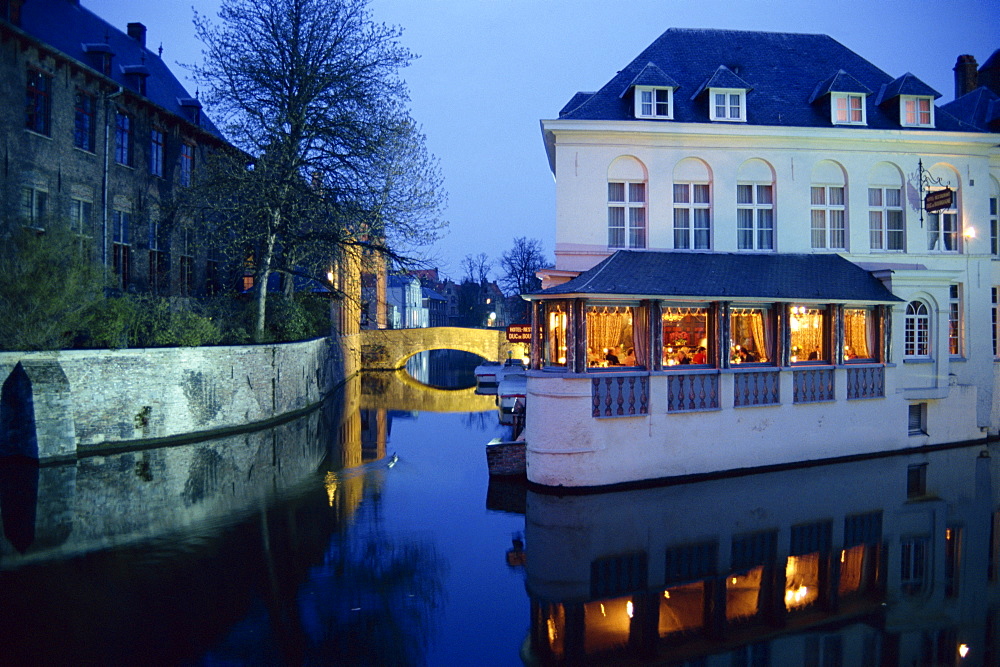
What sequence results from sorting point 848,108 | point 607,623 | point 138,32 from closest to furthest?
point 607,623, point 848,108, point 138,32

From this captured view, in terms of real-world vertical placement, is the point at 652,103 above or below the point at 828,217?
above

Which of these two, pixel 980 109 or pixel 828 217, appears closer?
pixel 828 217

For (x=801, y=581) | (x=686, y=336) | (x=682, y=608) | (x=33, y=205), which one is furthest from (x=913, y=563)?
(x=33, y=205)

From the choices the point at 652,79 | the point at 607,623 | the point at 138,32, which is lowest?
the point at 607,623

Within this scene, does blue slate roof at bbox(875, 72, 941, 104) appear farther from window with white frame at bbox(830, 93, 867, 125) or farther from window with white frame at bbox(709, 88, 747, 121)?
window with white frame at bbox(709, 88, 747, 121)

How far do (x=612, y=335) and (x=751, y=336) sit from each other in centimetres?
330

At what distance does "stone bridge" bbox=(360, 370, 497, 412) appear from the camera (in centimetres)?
2655

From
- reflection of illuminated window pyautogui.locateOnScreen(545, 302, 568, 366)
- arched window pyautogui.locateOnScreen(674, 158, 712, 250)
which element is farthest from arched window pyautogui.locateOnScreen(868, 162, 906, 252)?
reflection of illuminated window pyautogui.locateOnScreen(545, 302, 568, 366)

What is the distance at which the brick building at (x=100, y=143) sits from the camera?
18.9 metres

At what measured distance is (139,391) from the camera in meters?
16.1

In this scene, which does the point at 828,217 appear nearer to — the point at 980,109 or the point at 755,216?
the point at 755,216

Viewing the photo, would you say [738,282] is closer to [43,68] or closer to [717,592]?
[717,592]

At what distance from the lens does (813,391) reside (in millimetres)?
14078

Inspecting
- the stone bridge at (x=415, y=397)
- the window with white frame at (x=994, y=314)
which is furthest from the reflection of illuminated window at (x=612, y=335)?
the stone bridge at (x=415, y=397)
